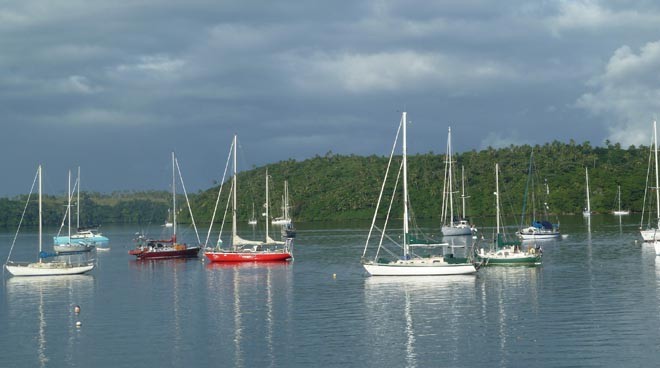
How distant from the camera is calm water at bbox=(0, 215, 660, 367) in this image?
4475 centimetres

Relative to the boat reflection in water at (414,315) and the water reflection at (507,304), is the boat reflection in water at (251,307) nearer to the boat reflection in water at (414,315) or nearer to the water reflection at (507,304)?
the boat reflection in water at (414,315)

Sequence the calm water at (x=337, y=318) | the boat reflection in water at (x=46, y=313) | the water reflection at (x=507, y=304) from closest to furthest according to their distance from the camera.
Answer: the calm water at (x=337, y=318)
the water reflection at (x=507, y=304)
the boat reflection in water at (x=46, y=313)

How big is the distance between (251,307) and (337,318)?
8.51m

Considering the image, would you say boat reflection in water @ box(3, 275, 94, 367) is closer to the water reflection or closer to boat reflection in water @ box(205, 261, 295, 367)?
boat reflection in water @ box(205, 261, 295, 367)

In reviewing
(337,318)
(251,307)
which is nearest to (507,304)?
(337,318)

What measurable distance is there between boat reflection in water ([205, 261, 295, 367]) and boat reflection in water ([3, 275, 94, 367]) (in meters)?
8.31

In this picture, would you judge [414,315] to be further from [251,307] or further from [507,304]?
[251,307]

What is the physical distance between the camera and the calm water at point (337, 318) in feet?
147

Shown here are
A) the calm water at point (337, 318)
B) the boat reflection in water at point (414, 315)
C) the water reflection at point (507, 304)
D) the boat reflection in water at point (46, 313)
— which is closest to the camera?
the calm water at point (337, 318)

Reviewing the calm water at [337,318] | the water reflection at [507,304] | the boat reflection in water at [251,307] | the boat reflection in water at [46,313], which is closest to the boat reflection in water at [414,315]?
the calm water at [337,318]

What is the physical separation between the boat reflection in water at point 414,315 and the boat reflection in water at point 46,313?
16554 mm

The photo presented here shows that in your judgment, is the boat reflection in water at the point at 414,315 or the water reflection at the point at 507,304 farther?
the water reflection at the point at 507,304

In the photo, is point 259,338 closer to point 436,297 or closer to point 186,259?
point 436,297

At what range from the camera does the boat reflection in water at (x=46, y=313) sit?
4747 cm
